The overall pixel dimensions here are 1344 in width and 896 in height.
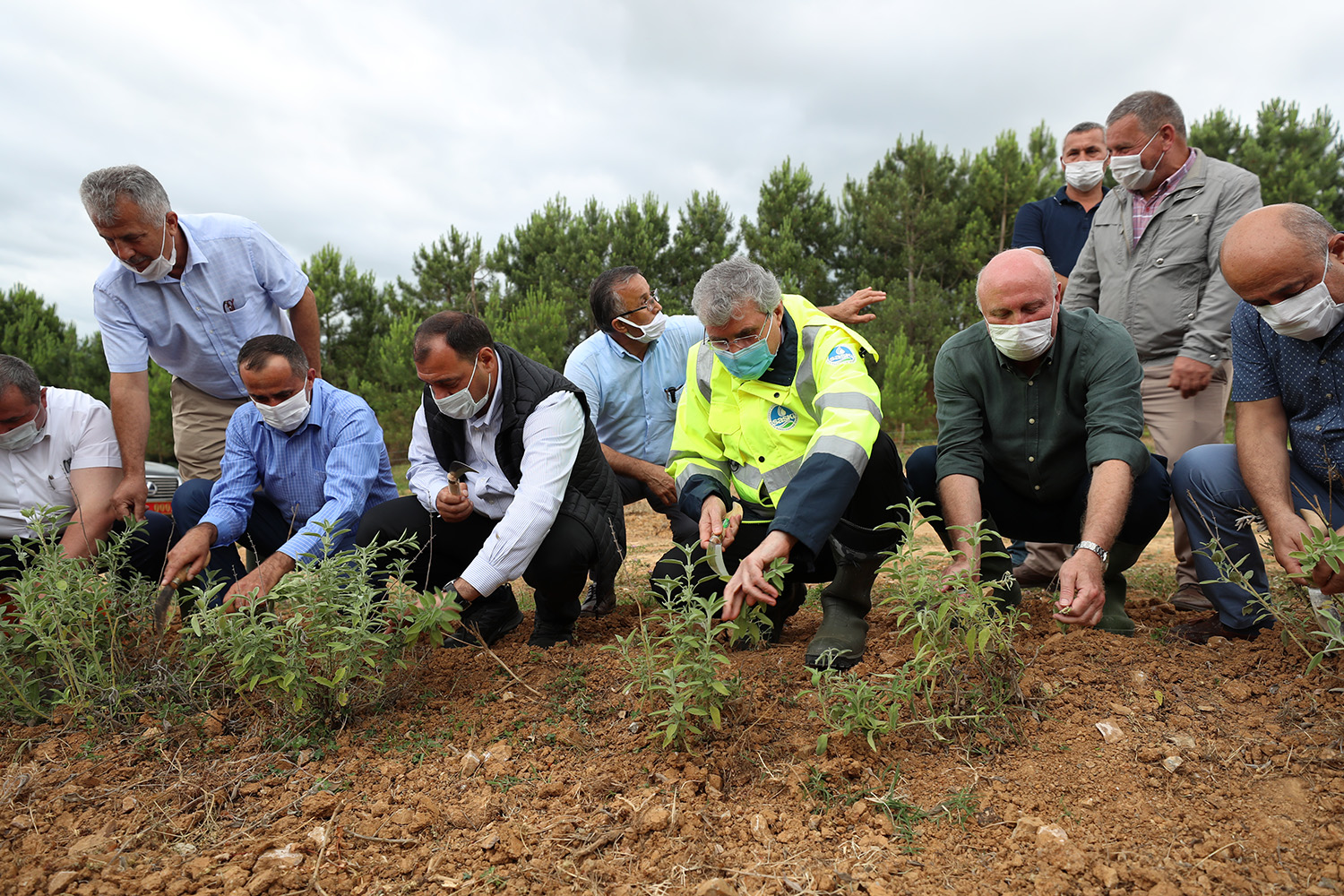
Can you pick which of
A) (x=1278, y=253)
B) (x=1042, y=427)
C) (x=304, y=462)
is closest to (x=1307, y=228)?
(x=1278, y=253)

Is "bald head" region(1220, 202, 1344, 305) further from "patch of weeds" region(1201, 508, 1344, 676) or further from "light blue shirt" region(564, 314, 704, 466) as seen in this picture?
"light blue shirt" region(564, 314, 704, 466)

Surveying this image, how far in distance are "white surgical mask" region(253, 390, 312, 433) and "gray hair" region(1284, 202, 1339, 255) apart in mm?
3489

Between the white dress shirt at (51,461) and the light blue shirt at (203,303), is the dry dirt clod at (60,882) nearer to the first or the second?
the white dress shirt at (51,461)

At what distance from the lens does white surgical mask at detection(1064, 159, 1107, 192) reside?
422 centimetres

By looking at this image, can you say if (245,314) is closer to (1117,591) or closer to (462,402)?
(462,402)

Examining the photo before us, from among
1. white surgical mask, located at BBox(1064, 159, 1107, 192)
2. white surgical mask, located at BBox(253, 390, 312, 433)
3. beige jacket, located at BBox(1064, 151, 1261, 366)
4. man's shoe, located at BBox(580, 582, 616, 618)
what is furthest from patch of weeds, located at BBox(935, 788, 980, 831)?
white surgical mask, located at BBox(1064, 159, 1107, 192)

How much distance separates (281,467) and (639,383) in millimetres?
1725

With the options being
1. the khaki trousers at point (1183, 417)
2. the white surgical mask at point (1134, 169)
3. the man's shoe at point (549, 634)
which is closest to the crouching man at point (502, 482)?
the man's shoe at point (549, 634)

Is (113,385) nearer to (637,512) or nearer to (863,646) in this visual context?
(863,646)

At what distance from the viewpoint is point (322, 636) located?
7.47ft

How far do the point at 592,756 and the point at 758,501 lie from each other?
1184 millimetres

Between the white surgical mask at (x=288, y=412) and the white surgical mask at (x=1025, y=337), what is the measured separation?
2680 mm

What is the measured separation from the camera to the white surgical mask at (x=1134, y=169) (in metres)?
3.42

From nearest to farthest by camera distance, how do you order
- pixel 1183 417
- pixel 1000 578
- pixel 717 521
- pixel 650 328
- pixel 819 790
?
pixel 819 790 < pixel 717 521 < pixel 1000 578 < pixel 1183 417 < pixel 650 328
